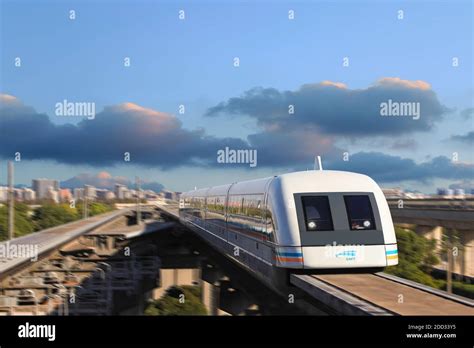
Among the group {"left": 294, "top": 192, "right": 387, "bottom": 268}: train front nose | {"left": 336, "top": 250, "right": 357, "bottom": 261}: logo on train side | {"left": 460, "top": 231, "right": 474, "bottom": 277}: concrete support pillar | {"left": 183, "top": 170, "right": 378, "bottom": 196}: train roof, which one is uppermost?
{"left": 183, "top": 170, "right": 378, "bottom": 196}: train roof

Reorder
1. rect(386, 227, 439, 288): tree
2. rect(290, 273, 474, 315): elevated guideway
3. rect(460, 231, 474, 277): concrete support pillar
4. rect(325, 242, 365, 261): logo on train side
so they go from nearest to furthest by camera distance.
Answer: rect(290, 273, 474, 315): elevated guideway → rect(325, 242, 365, 261): logo on train side → rect(386, 227, 439, 288): tree → rect(460, 231, 474, 277): concrete support pillar

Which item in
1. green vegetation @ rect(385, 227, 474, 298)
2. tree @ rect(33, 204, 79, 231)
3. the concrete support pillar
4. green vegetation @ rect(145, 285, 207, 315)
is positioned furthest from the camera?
tree @ rect(33, 204, 79, 231)

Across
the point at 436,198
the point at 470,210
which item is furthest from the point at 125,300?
the point at 436,198

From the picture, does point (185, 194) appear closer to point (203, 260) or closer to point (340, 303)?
point (203, 260)

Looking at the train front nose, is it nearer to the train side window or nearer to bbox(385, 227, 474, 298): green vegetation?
the train side window

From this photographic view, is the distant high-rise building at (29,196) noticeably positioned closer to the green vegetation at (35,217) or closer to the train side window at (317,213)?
the green vegetation at (35,217)

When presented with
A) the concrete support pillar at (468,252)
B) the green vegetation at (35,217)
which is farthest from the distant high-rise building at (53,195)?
the concrete support pillar at (468,252)

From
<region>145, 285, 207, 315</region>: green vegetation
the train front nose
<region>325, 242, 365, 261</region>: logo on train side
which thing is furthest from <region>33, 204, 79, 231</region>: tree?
<region>325, 242, 365, 261</region>: logo on train side

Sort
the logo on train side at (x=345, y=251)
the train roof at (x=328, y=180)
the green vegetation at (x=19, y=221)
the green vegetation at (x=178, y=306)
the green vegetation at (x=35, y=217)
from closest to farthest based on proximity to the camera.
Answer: the logo on train side at (x=345, y=251) → the train roof at (x=328, y=180) → the green vegetation at (x=178, y=306) → the green vegetation at (x=19, y=221) → the green vegetation at (x=35, y=217)
